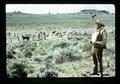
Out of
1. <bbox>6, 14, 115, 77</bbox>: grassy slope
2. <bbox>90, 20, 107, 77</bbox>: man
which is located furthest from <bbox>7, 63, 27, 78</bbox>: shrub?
<bbox>90, 20, 107, 77</bbox>: man

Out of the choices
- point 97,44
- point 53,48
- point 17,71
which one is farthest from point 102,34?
point 17,71

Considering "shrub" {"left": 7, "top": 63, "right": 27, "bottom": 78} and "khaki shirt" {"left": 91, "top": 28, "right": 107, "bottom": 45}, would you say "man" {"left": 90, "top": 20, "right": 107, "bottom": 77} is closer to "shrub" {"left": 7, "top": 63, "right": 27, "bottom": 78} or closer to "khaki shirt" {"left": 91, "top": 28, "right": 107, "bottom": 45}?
"khaki shirt" {"left": 91, "top": 28, "right": 107, "bottom": 45}

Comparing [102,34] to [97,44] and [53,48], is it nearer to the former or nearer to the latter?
[97,44]

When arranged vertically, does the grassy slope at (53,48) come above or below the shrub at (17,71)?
above

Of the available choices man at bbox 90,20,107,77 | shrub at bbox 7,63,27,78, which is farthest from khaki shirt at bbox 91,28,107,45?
shrub at bbox 7,63,27,78

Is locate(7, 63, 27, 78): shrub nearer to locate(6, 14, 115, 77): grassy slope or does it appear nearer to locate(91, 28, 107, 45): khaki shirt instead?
locate(6, 14, 115, 77): grassy slope

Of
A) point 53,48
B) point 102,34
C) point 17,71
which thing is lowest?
point 17,71

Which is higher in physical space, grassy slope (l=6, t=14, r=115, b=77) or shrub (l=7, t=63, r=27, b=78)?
grassy slope (l=6, t=14, r=115, b=77)

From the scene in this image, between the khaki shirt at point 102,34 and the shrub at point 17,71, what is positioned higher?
the khaki shirt at point 102,34

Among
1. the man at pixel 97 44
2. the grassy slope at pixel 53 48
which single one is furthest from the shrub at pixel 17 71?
the man at pixel 97 44

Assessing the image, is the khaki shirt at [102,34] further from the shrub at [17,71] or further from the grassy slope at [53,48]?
the shrub at [17,71]

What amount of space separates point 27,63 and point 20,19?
1.64ft

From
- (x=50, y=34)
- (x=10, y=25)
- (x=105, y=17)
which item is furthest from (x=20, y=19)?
(x=105, y=17)
